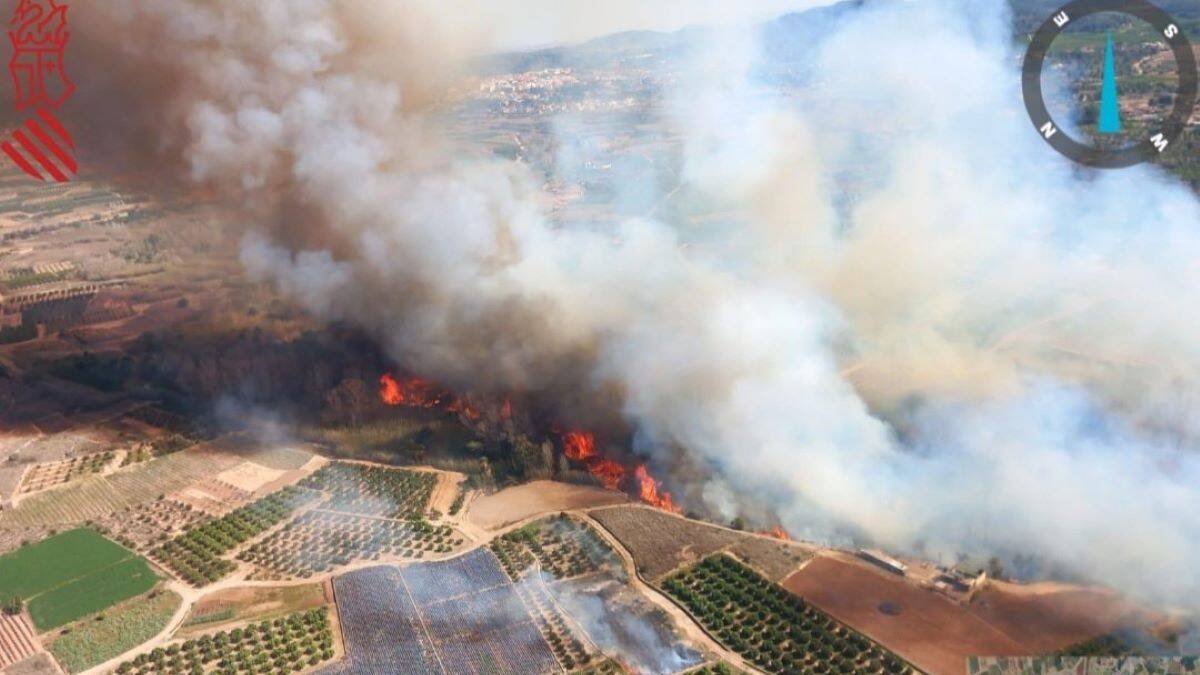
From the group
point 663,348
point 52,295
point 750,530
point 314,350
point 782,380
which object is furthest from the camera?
point 52,295

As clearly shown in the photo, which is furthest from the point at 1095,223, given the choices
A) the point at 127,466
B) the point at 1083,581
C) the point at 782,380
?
the point at 127,466

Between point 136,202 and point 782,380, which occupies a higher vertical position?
point 136,202

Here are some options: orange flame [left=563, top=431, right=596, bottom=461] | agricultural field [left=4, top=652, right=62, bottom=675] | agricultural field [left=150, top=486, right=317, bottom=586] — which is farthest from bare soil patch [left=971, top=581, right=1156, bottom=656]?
agricultural field [left=4, top=652, right=62, bottom=675]

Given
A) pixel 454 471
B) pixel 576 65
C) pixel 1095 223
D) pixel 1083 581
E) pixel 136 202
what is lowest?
pixel 1083 581

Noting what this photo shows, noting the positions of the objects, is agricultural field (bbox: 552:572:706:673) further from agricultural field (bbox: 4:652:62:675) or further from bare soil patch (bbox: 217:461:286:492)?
bare soil patch (bbox: 217:461:286:492)

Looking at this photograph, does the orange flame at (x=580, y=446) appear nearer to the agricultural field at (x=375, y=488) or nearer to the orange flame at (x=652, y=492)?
the orange flame at (x=652, y=492)

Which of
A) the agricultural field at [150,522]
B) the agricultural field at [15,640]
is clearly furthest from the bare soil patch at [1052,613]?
the agricultural field at [15,640]

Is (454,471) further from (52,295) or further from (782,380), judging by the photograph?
(52,295)
